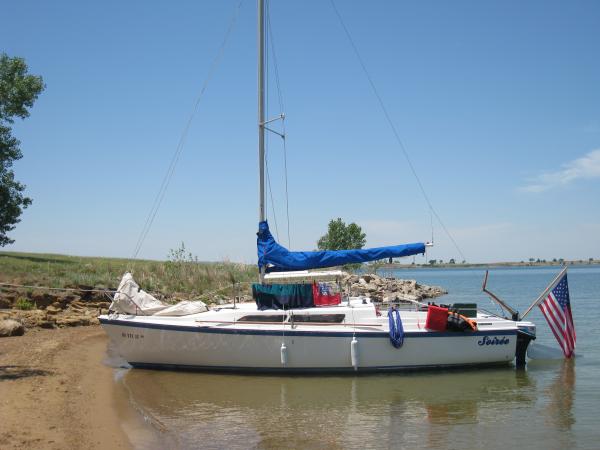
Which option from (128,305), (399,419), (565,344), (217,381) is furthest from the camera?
(565,344)

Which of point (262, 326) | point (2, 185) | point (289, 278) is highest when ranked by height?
point (2, 185)

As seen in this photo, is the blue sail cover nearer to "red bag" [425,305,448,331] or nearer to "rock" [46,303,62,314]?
"red bag" [425,305,448,331]

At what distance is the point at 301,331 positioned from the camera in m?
13.7

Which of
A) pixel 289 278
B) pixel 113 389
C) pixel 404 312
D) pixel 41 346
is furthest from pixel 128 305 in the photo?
pixel 404 312

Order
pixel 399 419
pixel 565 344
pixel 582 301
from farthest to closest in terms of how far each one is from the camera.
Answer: pixel 582 301 < pixel 565 344 < pixel 399 419

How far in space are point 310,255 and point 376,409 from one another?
5.03 meters

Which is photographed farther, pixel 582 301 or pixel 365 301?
pixel 582 301

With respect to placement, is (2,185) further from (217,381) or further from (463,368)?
(463,368)

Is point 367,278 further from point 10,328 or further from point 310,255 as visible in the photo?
point 10,328

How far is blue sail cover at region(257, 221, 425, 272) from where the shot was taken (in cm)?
1511

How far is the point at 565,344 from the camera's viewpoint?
1622 cm

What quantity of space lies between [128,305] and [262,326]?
3.90 meters

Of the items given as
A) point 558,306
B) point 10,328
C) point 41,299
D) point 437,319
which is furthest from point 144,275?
point 558,306

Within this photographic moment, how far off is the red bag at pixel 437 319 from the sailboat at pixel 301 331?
0.09 feet
